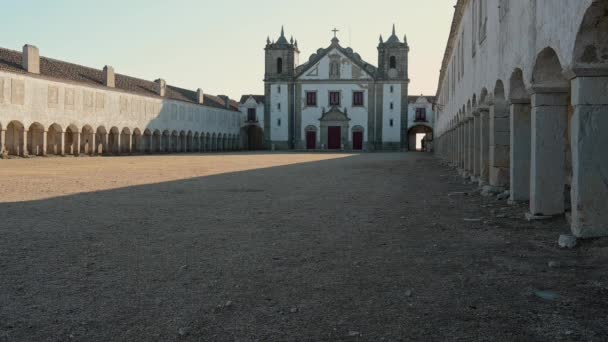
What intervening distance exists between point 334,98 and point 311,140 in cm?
539

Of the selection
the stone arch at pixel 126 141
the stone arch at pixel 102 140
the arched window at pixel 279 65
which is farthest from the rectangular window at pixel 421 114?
the stone arch at pixel 102 140

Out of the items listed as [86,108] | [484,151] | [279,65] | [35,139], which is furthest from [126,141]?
[484,151]

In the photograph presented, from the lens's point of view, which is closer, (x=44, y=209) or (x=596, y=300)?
(x=596, y=300)

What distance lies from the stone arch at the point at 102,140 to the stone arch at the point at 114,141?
0.81 meters

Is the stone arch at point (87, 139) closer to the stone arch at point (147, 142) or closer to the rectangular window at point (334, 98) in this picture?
the stone arch at point (147, 142)

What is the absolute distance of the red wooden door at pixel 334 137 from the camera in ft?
195

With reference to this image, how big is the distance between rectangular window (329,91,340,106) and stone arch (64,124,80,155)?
27902 millimetres

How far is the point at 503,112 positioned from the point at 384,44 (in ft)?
159

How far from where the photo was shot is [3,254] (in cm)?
→ 526

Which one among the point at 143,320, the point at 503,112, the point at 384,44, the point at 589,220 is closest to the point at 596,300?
the point at 589,220

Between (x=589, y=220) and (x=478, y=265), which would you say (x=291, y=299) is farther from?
(x=589, y=220)

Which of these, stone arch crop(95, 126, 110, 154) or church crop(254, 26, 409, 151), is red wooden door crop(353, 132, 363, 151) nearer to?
church crop(254, 26, 409, 151)

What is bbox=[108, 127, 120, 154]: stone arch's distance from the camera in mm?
44812

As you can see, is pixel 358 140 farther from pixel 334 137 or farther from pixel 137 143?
pixel 137 143
